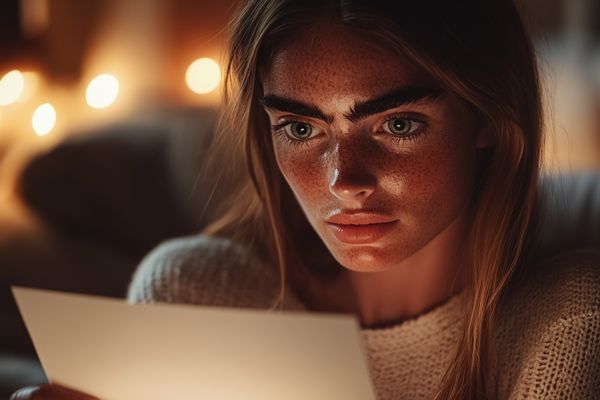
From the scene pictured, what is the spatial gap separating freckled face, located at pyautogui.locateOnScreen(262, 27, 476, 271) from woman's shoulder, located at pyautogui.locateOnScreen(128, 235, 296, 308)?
0.80ft

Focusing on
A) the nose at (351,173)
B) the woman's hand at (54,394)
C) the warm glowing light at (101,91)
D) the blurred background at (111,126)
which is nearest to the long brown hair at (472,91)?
the nose at (351,173)

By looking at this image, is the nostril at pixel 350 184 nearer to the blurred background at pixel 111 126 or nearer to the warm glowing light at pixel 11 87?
the blurred background at pixel 111 126

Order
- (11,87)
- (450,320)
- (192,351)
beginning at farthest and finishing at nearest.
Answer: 1. (11,87)
2. (450,320)
3. (192,351)

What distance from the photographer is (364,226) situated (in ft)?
3.05

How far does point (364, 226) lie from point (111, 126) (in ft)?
3.37

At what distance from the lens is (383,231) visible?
3.05ft

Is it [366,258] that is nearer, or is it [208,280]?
[366,258]

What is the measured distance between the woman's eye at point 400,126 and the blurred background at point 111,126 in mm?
337

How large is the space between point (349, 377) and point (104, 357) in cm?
27

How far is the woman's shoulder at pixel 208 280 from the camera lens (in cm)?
118

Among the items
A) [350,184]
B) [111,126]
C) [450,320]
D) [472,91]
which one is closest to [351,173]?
[350,184]

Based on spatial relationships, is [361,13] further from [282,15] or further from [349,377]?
[349,377]

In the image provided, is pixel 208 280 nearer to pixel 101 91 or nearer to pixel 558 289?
pixel 558 289

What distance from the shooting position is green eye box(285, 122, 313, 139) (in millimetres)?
961
